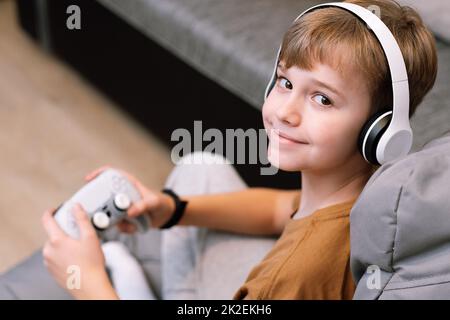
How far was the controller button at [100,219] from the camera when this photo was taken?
→ 1.05 metres

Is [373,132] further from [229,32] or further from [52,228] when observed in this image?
[229,32]

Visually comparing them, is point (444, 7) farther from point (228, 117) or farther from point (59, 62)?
point (59, 62)

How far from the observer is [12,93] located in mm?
2074

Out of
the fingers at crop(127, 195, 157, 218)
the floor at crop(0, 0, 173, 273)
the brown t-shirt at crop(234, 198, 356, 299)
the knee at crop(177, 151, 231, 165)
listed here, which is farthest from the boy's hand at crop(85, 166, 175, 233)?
the floor at crop(0, 0, 173, 273)

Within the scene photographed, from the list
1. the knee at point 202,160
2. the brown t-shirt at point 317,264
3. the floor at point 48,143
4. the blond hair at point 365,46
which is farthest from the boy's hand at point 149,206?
the floor at point 48,143

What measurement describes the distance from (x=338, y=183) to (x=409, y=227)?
0.75ft

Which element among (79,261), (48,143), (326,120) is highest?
(326,120)

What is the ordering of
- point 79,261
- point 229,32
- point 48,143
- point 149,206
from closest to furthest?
point 79,261, point 149,206, point 229,32, point 48,143

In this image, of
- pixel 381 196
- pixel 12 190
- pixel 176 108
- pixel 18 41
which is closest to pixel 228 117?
pixel 176 108

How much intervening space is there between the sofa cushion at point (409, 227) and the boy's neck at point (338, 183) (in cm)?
16

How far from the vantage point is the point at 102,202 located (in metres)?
1.06

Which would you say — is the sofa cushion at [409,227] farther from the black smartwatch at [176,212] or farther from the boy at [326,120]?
the black smartwatch at [176,212]

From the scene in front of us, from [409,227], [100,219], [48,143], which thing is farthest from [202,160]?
[48,143]

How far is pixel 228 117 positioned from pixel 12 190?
64cm
